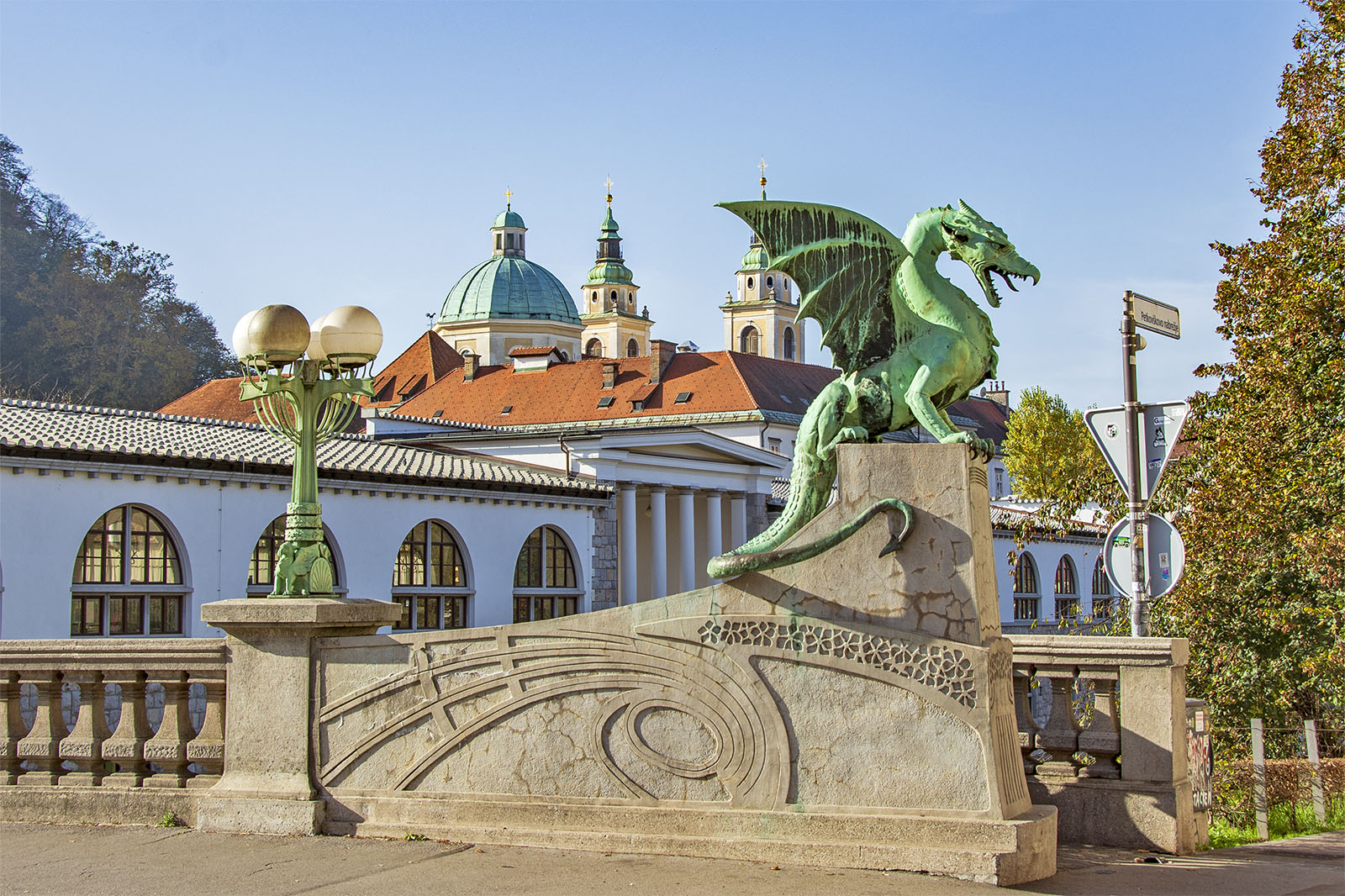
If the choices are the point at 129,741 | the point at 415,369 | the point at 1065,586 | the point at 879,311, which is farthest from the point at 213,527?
the point at 415,369

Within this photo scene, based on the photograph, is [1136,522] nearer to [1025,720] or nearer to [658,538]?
[1025,720]

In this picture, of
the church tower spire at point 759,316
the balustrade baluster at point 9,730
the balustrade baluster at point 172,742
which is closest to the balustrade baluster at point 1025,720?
the balustrade baluster at point 172,742

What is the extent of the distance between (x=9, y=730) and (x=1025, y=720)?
5670 mm

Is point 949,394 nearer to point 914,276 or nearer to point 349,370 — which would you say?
Result: point 914,276

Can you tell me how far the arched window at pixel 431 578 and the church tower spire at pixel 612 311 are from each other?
94.0 meters

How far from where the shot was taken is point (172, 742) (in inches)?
324

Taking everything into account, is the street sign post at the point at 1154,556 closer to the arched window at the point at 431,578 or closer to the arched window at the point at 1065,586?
the arched window at the point at 431,578

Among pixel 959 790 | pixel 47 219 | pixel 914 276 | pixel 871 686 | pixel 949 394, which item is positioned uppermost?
pixel 47 219

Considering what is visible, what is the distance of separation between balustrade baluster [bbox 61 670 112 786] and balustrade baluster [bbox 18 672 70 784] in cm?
5

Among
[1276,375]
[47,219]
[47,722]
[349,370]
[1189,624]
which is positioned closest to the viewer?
[47,722]

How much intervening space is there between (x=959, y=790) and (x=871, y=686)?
602 mm

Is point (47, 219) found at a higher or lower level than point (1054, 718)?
higher

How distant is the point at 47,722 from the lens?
27.6 ft

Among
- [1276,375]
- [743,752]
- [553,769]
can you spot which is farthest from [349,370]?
[1276,375]
